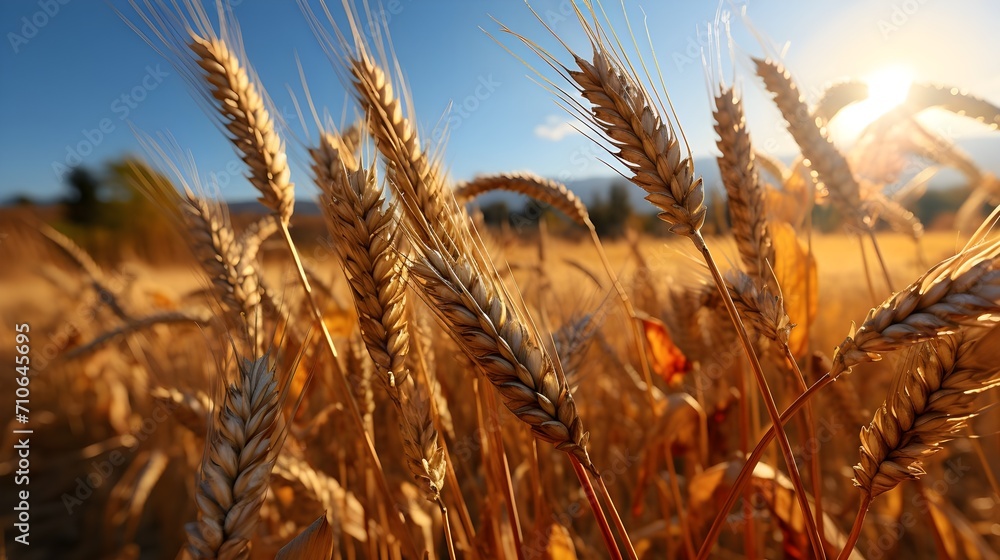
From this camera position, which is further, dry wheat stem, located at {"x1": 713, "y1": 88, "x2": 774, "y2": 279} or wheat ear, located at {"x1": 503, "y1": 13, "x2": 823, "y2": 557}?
dry wheat stem, located at {"x1": 713, "y1": 88, "x2": 774, "y2": 279}

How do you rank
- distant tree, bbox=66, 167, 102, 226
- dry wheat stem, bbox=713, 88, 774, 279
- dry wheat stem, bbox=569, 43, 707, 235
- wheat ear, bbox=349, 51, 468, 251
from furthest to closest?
distant tree, bbox=66, 167, 102, 226 → dry wheat stem, bbox=713, 88, 774, 279 → wheat ear, bbox=349, 51, 468, 251 → dry wheat stem, bbox=569, 43, 707, 235

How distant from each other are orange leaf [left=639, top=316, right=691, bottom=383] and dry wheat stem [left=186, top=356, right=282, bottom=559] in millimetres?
1356

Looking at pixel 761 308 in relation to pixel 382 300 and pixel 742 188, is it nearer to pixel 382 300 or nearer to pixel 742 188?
pixel 742 188

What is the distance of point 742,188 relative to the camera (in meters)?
0.98

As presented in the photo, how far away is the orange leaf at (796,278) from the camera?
122 centimetres

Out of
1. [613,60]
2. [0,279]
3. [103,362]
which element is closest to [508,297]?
[613,60]

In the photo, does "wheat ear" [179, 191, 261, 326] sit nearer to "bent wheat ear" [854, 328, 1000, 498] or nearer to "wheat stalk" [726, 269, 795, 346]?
"wheat stalk" [726, 269, 795, 346]

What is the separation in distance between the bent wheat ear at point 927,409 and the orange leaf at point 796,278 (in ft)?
1.77

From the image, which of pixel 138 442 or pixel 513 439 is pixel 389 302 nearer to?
pixel 513 439

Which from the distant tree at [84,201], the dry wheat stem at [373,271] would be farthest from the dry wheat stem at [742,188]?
the distant tree at [84,201]

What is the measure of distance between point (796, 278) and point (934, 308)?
787 millimetres

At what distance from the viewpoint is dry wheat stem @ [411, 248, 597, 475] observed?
0.63 meters

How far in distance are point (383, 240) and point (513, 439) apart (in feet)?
4.48

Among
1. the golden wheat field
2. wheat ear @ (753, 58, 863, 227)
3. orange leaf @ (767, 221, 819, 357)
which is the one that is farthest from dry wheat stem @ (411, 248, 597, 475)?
wheat ear @ (753, 58, 863, 227)
